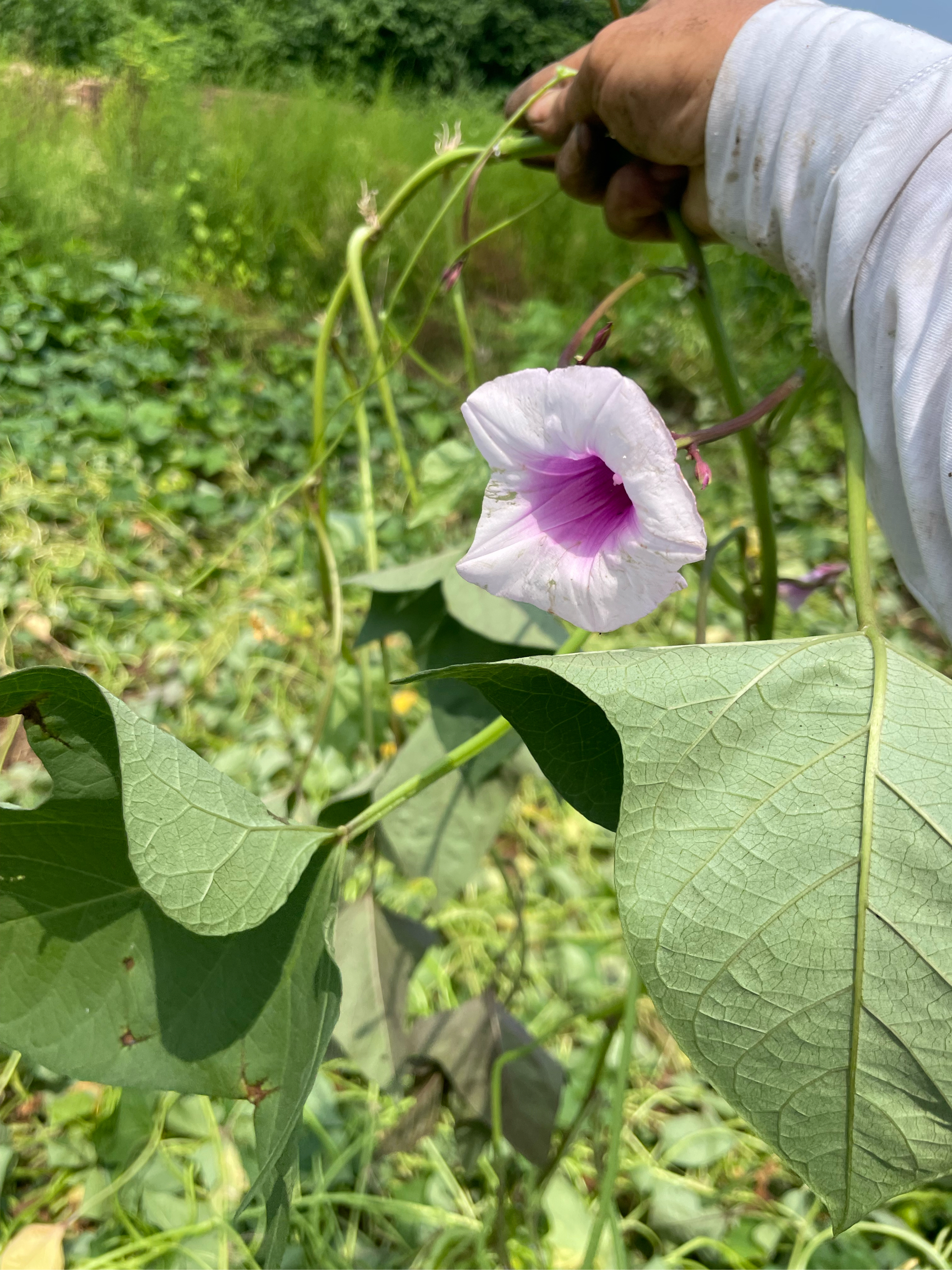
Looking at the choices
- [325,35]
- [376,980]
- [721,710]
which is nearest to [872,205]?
[721,710]

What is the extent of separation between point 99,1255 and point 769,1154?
701 millimetres

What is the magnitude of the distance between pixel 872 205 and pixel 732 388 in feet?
0.40

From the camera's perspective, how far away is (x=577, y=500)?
34 cm

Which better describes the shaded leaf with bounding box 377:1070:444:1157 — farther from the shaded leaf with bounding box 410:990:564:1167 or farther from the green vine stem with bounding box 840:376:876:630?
the green vine stem with bounding box 840:376:876:630

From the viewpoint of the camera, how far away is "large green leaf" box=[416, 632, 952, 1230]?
0.78 ft

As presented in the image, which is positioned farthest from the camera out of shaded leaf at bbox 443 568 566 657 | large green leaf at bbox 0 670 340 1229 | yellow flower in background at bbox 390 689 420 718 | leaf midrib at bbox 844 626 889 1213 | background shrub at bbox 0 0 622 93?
background shrub at bbox 0 0 622 93

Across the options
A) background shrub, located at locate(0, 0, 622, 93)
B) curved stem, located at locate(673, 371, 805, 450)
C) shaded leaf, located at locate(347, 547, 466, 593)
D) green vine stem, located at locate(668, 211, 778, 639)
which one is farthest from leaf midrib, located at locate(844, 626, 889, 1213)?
background shrub, located at locate(0, 0, 622, 93)

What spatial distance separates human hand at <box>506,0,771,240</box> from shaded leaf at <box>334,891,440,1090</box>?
0.54 meters

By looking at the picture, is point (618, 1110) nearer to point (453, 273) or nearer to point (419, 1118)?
point (419, 1118)

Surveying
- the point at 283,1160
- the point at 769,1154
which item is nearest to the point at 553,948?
the point at 769,1154

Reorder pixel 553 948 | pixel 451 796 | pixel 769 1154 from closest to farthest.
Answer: pixel 451 796
pixel 769 1154
pixel 553 948

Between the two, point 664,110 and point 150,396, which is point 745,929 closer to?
point 664,110

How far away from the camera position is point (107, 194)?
2.47 metres

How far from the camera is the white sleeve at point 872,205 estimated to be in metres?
0.36
